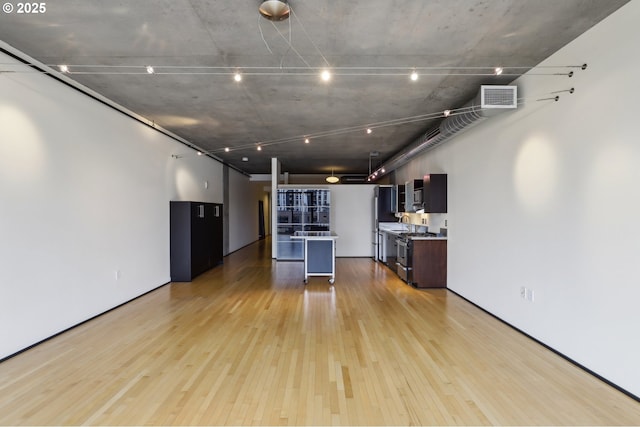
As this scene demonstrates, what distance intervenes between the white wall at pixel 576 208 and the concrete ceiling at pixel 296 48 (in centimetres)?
45

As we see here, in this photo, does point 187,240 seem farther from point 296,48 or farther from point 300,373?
point 296,48

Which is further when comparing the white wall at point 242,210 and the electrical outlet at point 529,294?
the white wall at point 242,210

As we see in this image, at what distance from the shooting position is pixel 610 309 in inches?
100

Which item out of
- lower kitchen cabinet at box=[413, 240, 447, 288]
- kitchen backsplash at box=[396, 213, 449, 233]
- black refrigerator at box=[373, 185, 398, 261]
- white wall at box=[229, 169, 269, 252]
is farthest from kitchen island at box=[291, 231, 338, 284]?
white wall at box=[229, 169, 269, 252]

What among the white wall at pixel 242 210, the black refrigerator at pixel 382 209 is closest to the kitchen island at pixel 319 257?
the black refrigerator at pixel 382 209

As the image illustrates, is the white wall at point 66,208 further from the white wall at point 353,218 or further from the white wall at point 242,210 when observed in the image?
the white wall at point 353,218

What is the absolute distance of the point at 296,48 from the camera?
307 centimetres

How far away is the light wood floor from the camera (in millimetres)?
2180

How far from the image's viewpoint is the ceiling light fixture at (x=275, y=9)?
234 centimetres

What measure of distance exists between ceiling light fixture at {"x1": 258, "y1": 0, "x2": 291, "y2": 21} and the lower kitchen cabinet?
440 cm

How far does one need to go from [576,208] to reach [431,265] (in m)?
3.04

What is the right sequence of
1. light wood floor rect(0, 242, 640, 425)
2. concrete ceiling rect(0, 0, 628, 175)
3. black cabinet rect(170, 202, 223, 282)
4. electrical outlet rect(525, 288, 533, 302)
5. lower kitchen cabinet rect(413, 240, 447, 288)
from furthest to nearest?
black cabinet rect(170, 202, 223, 282)
lower kitchen cabinet rect(413, 240, 447, 288)
electrical outlet rect(525, 288, 533, 302)
concrete ceiling rect(0, 0, 628, 175)
light wood floor rect(0, 242, 640, 425)

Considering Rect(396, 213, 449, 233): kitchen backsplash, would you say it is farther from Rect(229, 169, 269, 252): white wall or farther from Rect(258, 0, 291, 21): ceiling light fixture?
Rect(229, 169, 269, 252): white wall

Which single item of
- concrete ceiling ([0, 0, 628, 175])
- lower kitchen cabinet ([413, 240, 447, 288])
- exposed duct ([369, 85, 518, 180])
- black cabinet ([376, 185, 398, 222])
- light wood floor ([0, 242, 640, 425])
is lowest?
light wood floor ([0, 242, 640, 425])
